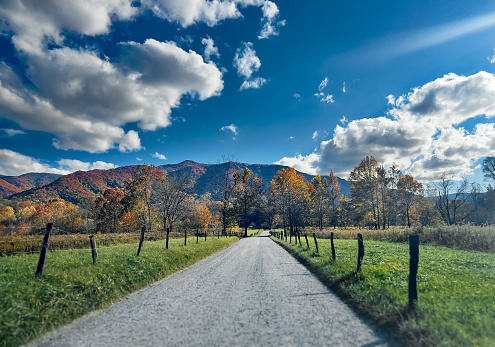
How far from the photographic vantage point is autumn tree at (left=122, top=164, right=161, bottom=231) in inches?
2042

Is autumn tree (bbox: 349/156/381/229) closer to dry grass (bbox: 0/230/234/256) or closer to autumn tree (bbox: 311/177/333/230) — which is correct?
autumn tree (bbox: 311/177/333/230)

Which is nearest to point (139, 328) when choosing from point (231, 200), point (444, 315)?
point (444, 315)

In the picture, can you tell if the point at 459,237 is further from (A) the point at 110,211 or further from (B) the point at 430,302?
(A) the point at 110,211

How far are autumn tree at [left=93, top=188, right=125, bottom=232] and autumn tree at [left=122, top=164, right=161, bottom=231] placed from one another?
34.6ft

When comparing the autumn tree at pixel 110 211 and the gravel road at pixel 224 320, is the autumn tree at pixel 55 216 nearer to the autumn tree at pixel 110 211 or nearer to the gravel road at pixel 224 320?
the autumn tree at pixel 110 211

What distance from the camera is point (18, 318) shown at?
15.6ft

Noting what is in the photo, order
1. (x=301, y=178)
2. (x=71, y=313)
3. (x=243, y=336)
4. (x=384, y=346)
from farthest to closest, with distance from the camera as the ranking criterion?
(x=301, y=178) → (x=71, y=313) → (x=243, y=336) → (x=384, y=346)

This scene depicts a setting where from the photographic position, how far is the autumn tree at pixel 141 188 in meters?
51.9

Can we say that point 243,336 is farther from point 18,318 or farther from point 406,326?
point 18,318

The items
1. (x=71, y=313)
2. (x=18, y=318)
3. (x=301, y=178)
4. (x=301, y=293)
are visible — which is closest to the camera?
(x=18, y=318)

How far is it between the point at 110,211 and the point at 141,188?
21676mm

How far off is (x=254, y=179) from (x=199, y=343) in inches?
2133

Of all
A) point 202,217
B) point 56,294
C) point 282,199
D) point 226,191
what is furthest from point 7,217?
point 56,294

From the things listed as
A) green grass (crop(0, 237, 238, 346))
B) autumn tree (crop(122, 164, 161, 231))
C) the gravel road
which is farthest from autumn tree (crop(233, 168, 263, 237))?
the gravel road
